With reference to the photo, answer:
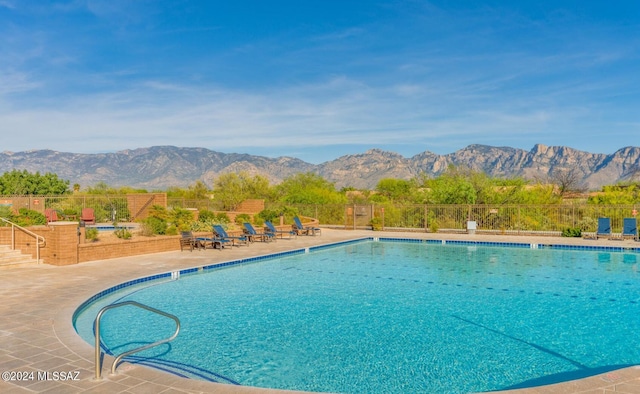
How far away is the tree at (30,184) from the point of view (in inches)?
1310

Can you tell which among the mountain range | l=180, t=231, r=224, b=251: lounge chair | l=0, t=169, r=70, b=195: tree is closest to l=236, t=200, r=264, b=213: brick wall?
l=180, t=231, r=224, b=251: lounge chair

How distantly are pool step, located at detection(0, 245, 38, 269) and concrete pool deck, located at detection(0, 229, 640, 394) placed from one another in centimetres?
35

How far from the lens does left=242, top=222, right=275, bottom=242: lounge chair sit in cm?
1699

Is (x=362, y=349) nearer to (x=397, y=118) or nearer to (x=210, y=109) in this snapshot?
(x=210, y=109)

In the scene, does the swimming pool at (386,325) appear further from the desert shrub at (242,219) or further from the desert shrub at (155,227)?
the desert shrub at (242,219)

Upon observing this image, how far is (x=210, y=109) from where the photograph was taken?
3847 centimetres

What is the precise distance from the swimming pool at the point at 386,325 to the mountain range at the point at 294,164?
314 feet

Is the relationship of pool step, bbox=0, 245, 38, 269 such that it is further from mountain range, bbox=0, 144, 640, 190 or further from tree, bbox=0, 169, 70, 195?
mountain range, bbox=0, 144, 640, 190

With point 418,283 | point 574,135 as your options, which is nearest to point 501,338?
point 418,283

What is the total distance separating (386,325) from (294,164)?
149 m

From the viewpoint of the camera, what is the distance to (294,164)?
155000mm

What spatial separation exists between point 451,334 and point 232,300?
4.21m

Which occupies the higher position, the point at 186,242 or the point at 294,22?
the point at 294,22

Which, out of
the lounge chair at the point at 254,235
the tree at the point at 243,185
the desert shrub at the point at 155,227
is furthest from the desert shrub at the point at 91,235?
the tree at the point at 243,185
